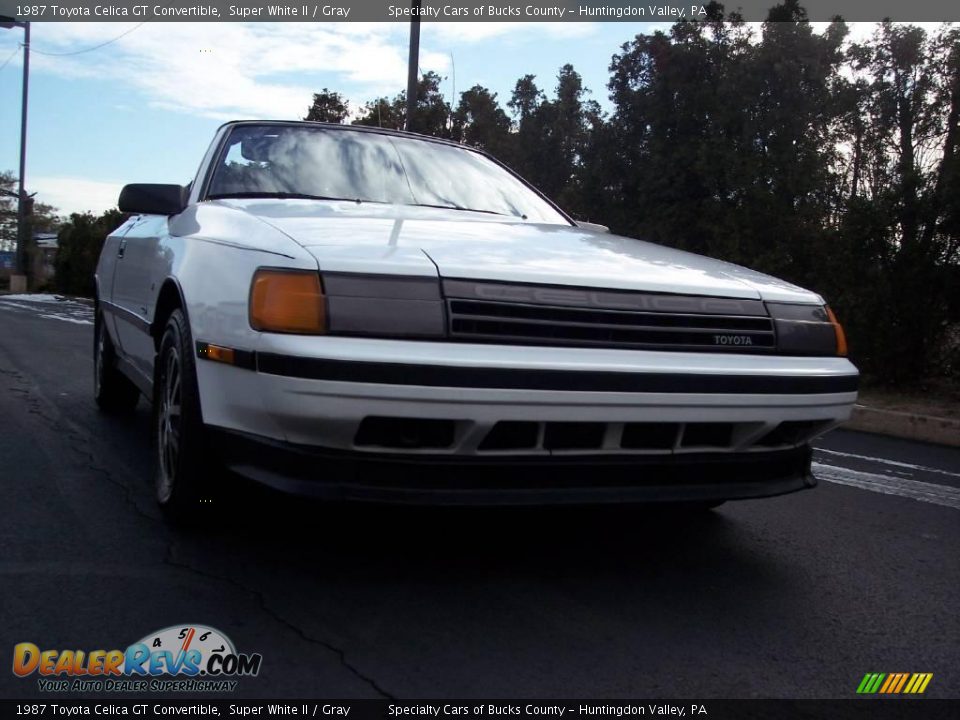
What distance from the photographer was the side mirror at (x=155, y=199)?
4.07m

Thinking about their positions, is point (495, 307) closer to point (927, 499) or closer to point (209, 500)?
point (209, 500)

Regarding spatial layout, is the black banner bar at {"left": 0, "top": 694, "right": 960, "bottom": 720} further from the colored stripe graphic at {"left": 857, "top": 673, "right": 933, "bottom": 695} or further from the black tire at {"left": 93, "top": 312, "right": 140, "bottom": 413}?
the black tire at {"left": 93, "top": 312, "right": 140, "bottom": 413}

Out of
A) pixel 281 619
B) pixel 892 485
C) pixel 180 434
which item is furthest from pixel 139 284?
pixel 892 485

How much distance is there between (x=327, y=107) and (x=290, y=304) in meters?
23.0

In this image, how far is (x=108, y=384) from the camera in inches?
235

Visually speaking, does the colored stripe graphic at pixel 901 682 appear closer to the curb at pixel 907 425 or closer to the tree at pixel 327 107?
the curb at pixel 907 425

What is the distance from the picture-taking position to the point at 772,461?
315cm

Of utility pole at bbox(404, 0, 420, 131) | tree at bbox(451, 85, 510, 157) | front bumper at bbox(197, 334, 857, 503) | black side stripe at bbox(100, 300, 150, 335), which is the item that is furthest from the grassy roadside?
tree at bbox(451, 85, 510, 157)

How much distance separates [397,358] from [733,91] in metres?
23.8

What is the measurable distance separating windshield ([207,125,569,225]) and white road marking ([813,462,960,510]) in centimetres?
199

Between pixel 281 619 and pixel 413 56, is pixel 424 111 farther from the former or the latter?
pixel 281 619

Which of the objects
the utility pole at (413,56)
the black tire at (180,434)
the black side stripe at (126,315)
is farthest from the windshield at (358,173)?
the utility pole at (413,56)

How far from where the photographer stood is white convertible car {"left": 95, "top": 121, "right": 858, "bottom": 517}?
8.66 feet

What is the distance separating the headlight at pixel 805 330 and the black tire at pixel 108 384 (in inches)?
157
